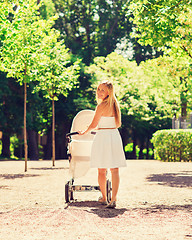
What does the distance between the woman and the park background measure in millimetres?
3688

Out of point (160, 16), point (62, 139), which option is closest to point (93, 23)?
point (62, 139)

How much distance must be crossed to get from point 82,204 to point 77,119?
1.52 m

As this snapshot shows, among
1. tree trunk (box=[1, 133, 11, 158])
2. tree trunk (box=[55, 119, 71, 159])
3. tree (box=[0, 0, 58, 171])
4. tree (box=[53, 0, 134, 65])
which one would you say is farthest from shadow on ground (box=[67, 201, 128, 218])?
tree (box=[53, 0, 134, 65])

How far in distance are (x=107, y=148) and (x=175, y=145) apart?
1753 cm

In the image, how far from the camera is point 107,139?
7781 millimetres

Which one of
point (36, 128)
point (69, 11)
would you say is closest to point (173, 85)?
point (36, 128)

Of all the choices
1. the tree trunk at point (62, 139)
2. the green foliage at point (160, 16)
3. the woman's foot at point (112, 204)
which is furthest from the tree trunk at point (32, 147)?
the woman's foot at point (112, 204)

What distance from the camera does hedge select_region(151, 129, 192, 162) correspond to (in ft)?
80.2

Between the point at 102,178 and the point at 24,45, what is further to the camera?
the point at 24,45

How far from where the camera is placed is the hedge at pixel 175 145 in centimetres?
2445

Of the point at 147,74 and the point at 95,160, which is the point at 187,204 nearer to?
the point at 95,160

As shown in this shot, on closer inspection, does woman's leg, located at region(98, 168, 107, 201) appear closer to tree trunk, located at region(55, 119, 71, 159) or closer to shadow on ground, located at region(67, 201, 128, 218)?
shadow on ground, located at region(67, 201, 128, 218)

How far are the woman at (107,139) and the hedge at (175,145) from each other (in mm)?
16969

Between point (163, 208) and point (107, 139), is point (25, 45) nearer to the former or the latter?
point (107, 139)
